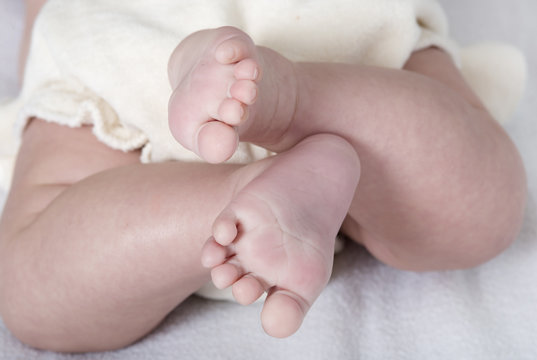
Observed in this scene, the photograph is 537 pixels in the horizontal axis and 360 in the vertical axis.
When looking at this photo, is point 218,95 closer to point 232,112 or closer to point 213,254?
point 232,112

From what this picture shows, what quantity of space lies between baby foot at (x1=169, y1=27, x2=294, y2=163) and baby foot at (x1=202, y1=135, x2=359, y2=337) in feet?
0.16

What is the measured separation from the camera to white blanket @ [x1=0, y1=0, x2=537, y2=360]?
2.55 ft

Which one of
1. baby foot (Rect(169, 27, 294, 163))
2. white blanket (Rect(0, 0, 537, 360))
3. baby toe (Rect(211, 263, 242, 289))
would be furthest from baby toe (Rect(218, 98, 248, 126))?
white blanket (Rect(0, 0, 537, 360))

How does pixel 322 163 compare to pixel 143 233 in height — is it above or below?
above

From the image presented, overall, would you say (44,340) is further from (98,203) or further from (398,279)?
(398,279)

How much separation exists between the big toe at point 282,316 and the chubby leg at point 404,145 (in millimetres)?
152

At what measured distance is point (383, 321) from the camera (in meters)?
0.82

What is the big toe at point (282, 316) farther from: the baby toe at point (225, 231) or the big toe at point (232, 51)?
the big toe at point (232, 51)

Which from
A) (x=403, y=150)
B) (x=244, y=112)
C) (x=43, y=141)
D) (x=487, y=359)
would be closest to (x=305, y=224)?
(x=244, y=112)

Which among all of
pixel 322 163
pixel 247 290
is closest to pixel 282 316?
pixel 247 290

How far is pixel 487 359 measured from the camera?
0.75 metres

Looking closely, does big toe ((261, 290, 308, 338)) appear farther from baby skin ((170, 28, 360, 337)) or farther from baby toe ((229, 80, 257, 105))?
baby toe ((229, 80, 257, 105))

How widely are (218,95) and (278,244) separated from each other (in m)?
0.13

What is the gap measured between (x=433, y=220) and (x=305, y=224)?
0.95 ft
